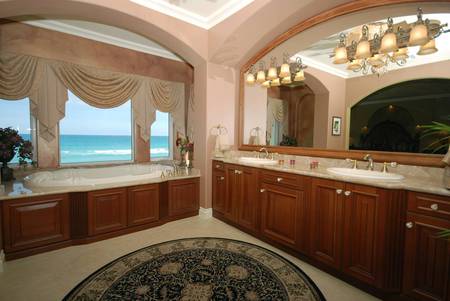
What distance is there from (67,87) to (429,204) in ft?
14.4

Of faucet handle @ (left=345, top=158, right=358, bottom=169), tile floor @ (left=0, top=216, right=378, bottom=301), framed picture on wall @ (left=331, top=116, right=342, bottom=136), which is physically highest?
framed picture on wall @ (left=331, top=116, right=342, bottom=136)

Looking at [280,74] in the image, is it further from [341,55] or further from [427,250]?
[427,250]

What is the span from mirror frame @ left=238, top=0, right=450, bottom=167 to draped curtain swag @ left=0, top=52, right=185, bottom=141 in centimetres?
176

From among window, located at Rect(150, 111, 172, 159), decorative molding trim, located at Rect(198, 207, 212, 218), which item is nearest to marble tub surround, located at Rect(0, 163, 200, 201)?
decorative molding trim, located at Rect(198, 207, 212, 218)

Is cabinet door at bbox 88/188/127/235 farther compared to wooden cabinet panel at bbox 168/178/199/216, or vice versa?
wooden cabinet panel at bbox 168/178/199/216

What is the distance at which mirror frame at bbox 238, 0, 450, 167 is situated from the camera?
1.86m

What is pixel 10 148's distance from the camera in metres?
2.73

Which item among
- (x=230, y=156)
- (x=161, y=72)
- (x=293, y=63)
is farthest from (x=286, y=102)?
(x=161, y=72)

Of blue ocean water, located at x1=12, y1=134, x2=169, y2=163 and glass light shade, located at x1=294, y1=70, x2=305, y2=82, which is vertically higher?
glass light shade, located at x1=294, y1=70, x2=305, y2=82

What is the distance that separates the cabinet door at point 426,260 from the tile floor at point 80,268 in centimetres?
36

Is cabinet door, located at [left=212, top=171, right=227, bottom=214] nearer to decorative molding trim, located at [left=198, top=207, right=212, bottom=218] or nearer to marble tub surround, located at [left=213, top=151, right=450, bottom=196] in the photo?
decorative molding trim, located at [left=198, top=207, right=212, bottom=218]

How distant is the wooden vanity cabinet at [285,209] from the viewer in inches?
84.4

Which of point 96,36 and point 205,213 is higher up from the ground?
point 96,36

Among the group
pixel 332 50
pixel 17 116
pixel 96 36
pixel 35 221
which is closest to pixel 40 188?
pixel 35 221
